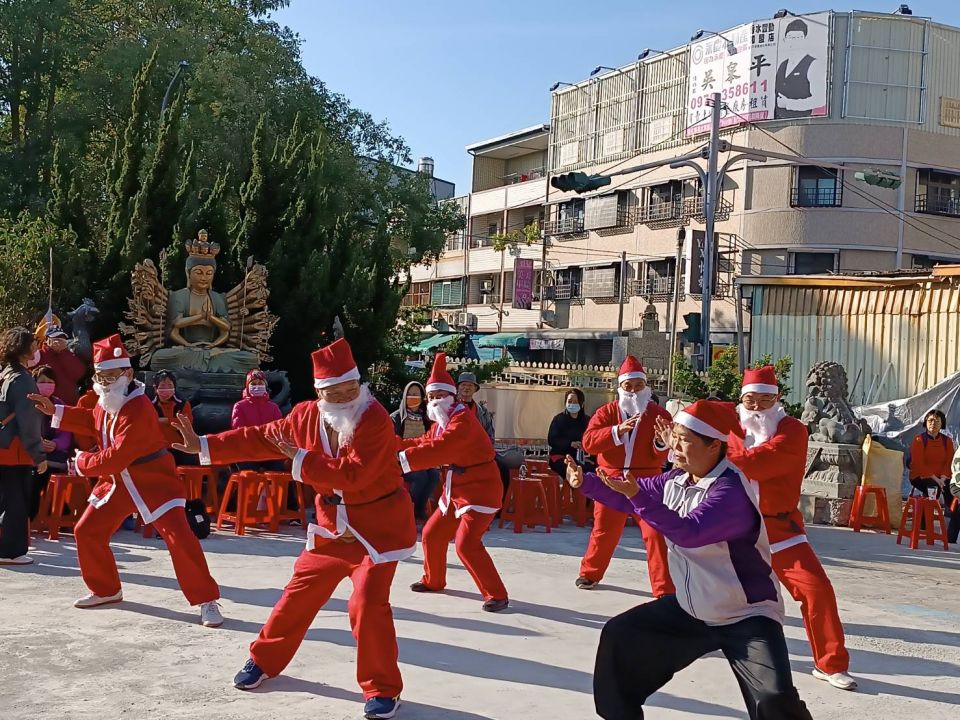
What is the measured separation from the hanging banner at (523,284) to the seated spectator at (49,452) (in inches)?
1250

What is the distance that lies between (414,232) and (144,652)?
19.6 meters

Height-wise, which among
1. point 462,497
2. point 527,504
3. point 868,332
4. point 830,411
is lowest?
point 527,504

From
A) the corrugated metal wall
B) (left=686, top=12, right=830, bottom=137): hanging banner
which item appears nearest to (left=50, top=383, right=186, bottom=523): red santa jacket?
the corrugated metal wall

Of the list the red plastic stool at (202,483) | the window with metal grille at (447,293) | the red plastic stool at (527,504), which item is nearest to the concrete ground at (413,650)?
the red plastic stool at (202,483)

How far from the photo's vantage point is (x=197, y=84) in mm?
21781

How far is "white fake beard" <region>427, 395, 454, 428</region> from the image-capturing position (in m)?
8.41

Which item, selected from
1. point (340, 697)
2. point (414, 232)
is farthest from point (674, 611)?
point (414, 232)

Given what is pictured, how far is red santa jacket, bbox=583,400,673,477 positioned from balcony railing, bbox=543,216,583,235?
107 ft

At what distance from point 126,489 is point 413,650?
215 cm

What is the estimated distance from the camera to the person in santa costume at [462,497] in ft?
25.6

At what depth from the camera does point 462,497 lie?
812cm

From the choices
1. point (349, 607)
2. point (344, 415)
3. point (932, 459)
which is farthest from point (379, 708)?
point (932, 459)

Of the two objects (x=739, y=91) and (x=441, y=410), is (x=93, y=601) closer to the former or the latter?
(x=441, y=410)

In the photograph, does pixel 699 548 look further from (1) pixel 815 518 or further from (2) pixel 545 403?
(2) pixel 545 403
